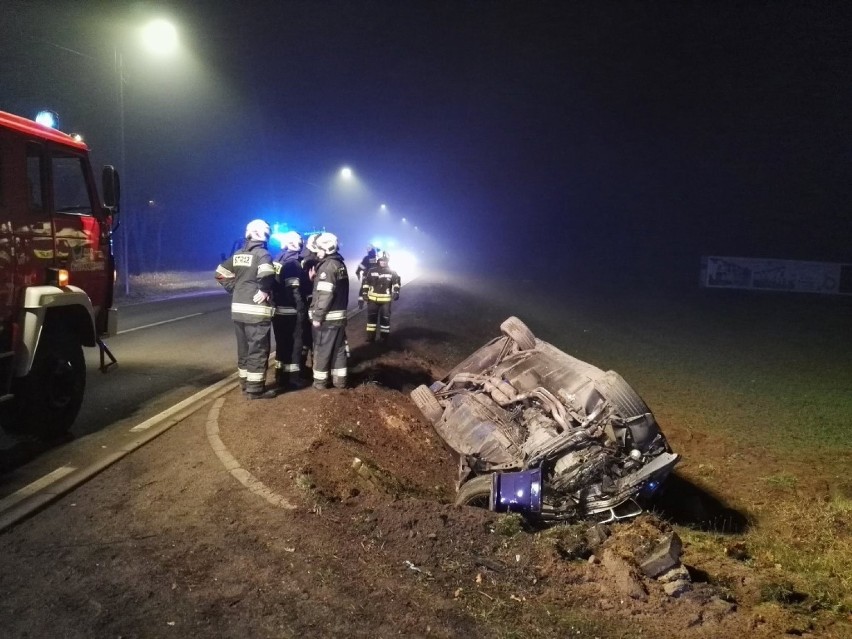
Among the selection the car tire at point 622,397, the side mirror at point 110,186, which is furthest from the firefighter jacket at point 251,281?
the car tire at point 622,397

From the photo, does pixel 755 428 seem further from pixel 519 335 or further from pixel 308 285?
pixel 308 285

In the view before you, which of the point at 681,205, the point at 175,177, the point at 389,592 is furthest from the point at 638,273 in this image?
the point at 389,592

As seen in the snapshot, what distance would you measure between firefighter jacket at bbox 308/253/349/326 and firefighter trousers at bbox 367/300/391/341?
4184 mm

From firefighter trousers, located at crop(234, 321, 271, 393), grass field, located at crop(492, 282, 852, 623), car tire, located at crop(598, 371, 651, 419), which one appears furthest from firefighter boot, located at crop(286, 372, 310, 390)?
grass field, located at crop(492, 282, 852, 623)

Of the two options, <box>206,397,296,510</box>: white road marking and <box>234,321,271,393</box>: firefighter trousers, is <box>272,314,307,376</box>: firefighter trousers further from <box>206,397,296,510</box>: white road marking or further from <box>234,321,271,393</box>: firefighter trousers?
<box>206,397,296,510</box>: white road marking

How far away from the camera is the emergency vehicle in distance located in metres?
5.46

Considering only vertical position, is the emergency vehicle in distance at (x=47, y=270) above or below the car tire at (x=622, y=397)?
above

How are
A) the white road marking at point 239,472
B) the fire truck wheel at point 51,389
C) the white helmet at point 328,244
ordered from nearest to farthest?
1. the white road marking at point 239,472
2. the fire truck wheel at point 51,389
3. the white helmet at point 328,244

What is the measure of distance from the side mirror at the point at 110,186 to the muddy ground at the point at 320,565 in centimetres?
266

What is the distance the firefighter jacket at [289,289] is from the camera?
8039mm

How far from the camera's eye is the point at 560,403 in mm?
5906

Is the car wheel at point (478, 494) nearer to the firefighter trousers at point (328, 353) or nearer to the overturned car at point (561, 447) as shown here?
the overturned car at point (561, 447)

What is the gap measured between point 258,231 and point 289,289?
3.55 ft

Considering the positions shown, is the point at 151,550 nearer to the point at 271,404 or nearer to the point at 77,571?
the point at 77,571
